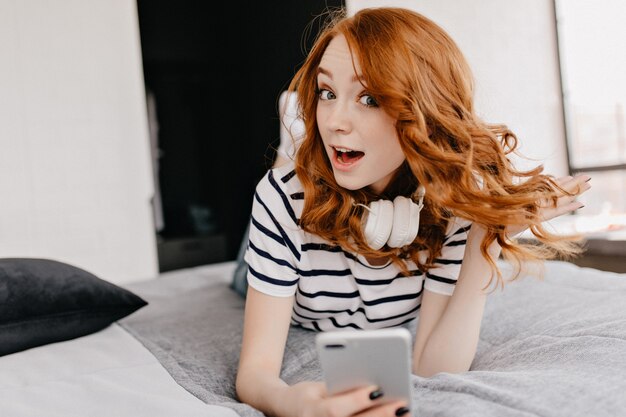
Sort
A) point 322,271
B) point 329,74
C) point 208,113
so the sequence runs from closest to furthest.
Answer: point 329,74 → point 322,271 → point 208,113

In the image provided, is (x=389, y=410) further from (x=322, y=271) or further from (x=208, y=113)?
(x=208, y=113)

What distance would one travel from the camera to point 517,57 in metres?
3.26

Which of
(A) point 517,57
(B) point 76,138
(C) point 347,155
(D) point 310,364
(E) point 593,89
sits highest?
(A) point 517,57

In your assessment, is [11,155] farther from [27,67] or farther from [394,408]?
[394,408]

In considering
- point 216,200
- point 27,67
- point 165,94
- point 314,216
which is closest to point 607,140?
point 216,200

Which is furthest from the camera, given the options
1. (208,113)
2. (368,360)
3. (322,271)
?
(208,113)

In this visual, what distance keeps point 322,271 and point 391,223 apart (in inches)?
6.7

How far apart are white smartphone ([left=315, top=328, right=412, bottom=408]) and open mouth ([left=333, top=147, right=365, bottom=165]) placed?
0.36m

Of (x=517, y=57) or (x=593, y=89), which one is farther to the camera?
(x=593, y=89)

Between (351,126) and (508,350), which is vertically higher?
(351,126)

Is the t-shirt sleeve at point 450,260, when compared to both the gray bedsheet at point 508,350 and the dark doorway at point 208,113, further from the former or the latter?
the dark doorway at point 208,113

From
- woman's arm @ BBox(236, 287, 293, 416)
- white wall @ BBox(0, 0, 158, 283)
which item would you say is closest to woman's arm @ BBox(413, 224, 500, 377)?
woman's arm @ BBox(236, 287, 293, 416)

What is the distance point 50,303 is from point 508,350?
894mm

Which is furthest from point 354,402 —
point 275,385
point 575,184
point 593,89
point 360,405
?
point 593,89
